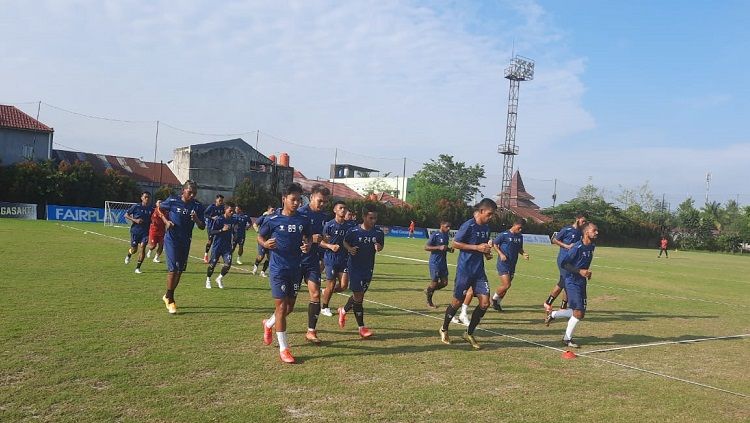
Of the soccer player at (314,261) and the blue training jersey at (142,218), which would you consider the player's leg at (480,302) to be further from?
the blue training jersey at (142,218)

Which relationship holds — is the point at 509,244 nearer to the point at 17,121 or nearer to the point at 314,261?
the point at 314,261

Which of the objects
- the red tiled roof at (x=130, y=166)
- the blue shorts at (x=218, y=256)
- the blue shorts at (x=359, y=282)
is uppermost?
the red tiled roof at (x=130, y=166)

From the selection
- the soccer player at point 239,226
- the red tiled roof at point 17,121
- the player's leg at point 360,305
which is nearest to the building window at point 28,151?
the red tiled roof at point 17,121

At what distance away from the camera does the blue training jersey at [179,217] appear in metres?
10.3

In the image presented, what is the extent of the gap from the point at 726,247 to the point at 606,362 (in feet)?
294

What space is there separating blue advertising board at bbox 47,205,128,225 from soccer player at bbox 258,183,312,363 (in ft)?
129

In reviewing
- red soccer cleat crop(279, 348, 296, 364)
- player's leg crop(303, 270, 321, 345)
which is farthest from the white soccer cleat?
red soccer cleat crop(279, 348, 296, 364)

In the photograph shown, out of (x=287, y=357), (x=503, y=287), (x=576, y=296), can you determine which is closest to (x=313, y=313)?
(x=287, y=357)

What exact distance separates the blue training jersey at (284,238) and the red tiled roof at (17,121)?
53323 mm

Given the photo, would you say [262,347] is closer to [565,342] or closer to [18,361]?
[18,361]

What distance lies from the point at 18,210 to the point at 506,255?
40948 millimetres

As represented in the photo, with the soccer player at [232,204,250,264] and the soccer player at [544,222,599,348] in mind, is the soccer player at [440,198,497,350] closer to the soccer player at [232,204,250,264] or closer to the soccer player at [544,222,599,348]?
the soccer player at [544,222,599,348]

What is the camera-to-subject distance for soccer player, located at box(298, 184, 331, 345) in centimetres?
847

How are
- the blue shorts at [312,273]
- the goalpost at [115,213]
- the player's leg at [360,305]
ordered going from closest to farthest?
the blue shorts at [312,273] → the player's leg at [360,305] → the goalpost at [115,213]
